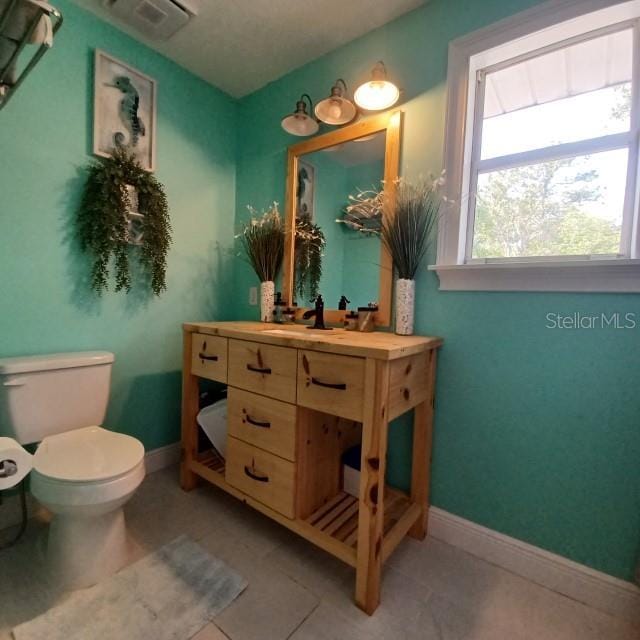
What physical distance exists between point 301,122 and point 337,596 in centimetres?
209

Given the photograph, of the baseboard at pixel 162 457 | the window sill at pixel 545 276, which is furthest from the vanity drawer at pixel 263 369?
the baseboard at pixel 162 457

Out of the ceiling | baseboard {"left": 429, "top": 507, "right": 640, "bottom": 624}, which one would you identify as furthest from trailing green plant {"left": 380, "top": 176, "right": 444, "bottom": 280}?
baseboard {"left": 429, "top": 507, "right": 640, "bottom": 624}

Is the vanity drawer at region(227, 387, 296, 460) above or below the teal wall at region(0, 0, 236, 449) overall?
below

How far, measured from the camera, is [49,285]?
1495 millimetres

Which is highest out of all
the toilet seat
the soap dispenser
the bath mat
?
the soap dispenser

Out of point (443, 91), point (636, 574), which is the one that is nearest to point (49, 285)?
point (443, 91)

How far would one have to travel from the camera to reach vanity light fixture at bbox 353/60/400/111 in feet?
4.54

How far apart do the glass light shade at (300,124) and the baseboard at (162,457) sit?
1.94m

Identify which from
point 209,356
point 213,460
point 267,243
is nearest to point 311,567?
point 213,460

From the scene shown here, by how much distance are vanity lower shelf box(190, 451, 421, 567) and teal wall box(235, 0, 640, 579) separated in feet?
0.54

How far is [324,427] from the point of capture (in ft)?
4.42

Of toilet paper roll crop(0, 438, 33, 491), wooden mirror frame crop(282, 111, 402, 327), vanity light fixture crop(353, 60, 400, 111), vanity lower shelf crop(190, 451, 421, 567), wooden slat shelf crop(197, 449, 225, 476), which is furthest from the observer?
wooden slat shelf crop(197, 449, 225, 476)

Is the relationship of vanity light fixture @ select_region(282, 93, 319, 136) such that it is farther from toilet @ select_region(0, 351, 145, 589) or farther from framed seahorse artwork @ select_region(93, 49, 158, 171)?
toilet @ select_region(0, 351, 145, 589)

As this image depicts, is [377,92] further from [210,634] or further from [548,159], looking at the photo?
[210,634]
